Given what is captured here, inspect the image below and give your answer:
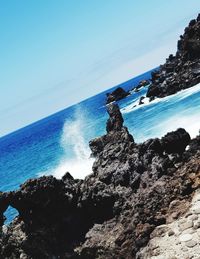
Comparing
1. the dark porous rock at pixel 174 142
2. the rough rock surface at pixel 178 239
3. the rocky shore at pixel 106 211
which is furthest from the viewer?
the dark porous rock at pixel 174 142

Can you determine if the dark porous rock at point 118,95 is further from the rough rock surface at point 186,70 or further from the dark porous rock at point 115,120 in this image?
the dark porous rock at point 115,120

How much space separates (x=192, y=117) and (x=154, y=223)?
29610 millimetres

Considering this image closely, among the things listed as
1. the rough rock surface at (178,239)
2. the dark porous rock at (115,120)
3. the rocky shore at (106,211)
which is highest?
the dark porous rock at (115,120)

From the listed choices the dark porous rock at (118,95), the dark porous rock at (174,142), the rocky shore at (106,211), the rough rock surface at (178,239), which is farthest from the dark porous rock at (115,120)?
Result: the dark porous rock at (118,95)

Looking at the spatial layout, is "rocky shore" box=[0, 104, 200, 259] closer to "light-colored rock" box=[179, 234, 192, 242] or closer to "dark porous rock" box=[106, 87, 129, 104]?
"light-colored rock" box=[179, 234, 192, 242]

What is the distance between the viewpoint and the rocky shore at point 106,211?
1945 centimetres

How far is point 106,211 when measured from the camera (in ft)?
74.4

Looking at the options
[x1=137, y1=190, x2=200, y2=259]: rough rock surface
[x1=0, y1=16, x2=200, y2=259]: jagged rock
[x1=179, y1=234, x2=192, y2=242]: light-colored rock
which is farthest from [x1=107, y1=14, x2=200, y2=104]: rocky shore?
[x1=179, y1=234, x2=192, y2=242]: light-colored rock

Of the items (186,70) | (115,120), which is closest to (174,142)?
(115,120)

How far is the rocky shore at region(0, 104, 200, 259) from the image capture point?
19.5 m

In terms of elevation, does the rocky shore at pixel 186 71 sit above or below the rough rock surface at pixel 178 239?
above

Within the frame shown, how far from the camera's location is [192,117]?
4778 cm

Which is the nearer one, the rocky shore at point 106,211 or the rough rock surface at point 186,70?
the rocky shore at point 106,211

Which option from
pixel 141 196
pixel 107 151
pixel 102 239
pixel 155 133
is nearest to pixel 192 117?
pixel 155 133
